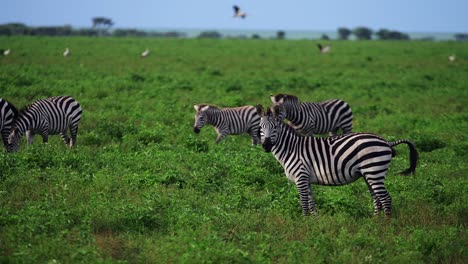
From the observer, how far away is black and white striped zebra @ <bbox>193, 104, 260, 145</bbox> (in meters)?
15.0

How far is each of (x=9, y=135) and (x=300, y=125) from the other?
6.37 m

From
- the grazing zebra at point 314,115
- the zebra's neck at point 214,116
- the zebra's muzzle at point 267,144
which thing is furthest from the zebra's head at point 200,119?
the zebra's muzzle at point 267,144

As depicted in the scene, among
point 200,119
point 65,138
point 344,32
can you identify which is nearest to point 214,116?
point 200,119

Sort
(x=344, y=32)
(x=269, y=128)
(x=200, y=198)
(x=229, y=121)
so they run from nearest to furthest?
1. (x=269, y=128)
2. (x=200, y=198)
3. (x=229, y=121)
4. (x=344, y=32)

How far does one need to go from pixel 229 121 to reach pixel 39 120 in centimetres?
458

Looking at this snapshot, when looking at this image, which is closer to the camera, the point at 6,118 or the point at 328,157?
the point at 328,157

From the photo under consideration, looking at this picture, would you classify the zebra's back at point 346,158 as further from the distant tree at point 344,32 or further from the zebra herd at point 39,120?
the distant tree at point 344,32

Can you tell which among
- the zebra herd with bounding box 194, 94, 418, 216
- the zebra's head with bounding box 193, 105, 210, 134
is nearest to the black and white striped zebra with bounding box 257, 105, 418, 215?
the zebra herd with bounding box 194, 94, 418, 216

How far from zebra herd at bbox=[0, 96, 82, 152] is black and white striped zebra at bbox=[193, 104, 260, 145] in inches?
118

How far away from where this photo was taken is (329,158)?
888 cm

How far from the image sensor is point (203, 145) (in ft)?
45.1

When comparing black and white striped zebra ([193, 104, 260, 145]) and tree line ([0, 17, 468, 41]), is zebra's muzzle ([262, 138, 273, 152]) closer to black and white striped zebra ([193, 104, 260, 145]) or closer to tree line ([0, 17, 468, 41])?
black and white striped zebra ([193, 104, 260, 145])

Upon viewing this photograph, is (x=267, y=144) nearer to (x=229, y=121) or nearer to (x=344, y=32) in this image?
(x=229, y=121)

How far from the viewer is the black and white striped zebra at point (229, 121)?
1503 centimetres
